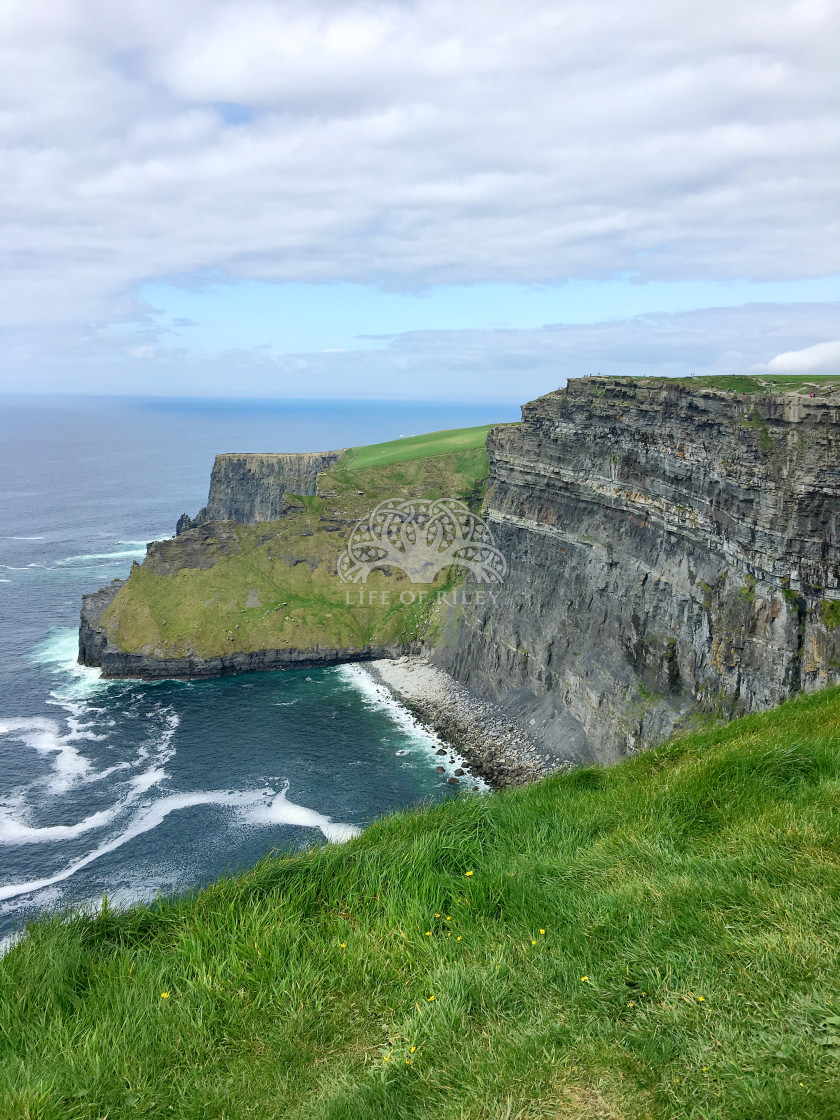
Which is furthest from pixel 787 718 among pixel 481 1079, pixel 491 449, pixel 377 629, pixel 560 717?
pixel 377 629

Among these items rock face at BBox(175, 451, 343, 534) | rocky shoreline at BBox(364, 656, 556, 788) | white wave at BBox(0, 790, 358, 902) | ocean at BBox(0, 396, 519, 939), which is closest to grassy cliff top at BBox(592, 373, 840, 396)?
rocky shoreline at BBox(364, 656, 556, 788)

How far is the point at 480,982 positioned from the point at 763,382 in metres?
58.6

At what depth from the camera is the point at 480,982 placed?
9.23 m

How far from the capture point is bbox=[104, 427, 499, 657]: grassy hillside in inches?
3905

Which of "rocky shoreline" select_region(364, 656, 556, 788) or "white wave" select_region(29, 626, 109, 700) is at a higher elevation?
"white wave" select_region(29, 626, 109, 700)

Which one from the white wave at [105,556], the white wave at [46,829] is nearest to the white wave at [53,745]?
the white wave at [46,829]

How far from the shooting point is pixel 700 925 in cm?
941

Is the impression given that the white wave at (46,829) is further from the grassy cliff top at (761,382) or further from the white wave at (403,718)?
the grassy cliff top at (761,382)

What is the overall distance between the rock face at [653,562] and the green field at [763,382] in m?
2.27

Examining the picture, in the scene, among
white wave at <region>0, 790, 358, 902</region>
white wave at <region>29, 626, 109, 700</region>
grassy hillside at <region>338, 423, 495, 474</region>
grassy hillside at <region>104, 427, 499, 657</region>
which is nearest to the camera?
white wave at <region>0, 790, 358, 902</region>

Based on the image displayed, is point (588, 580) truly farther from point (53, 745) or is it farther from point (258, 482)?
point (258, 482)

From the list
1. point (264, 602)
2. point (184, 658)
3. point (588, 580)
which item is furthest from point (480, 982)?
point (264, 602)

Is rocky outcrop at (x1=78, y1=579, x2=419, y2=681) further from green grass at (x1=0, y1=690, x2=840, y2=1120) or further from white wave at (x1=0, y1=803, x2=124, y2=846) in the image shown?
green grass at (x1=0, y1=690, x2=840, y2=1120)

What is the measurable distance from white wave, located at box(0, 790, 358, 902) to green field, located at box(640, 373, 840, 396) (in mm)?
46291
